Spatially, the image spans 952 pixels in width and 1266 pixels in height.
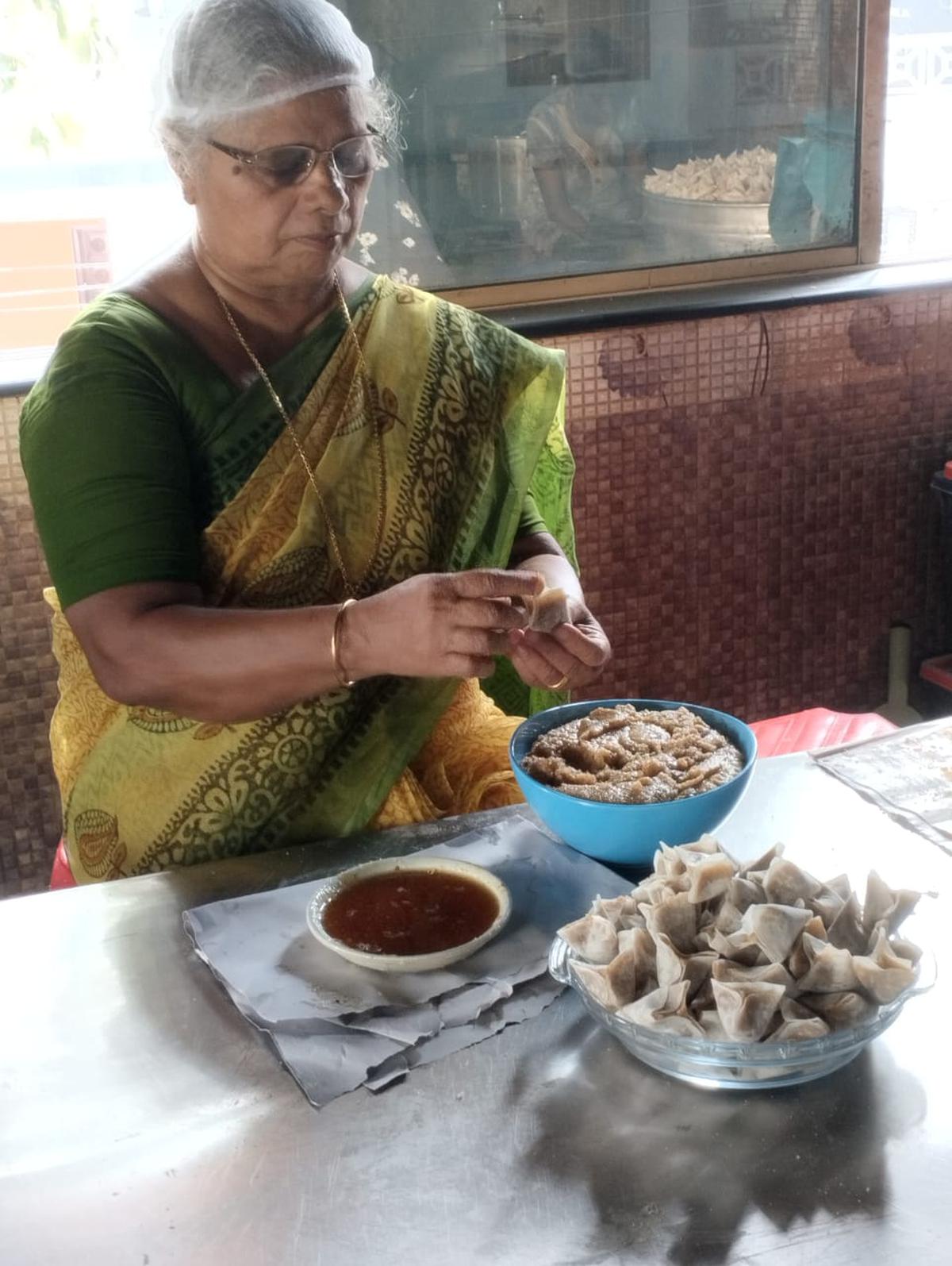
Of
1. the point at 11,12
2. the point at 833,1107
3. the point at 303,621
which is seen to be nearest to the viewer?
the point at 833,1107

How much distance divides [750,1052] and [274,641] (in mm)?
658

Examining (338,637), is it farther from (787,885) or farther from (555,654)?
(787,885)

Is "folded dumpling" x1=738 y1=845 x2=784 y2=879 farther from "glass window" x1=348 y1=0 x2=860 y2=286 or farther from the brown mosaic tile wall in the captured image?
"glass window" x1=348 y1=0 x2=860 y2=286

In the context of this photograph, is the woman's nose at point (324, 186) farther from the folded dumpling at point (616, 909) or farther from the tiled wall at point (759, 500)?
the tiled wall at point (759, 500)

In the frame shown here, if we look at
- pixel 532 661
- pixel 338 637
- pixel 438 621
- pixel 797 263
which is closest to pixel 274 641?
pixel 338 637

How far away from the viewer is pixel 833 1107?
0.96 metres

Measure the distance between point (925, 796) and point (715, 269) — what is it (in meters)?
1.69

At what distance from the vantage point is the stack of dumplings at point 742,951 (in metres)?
0.93

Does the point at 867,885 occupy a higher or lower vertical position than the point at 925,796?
higher

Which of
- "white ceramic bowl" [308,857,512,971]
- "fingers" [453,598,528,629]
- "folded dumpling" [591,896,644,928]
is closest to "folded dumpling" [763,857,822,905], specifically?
"folded dumpling" [591,896,644,928]

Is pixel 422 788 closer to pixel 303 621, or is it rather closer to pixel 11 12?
pixel 303 621

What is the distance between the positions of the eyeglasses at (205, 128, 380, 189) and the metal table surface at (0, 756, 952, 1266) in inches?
33.2

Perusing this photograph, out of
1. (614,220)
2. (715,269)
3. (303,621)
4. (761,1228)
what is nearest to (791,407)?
(715,269)

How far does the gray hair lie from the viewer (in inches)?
55.7
